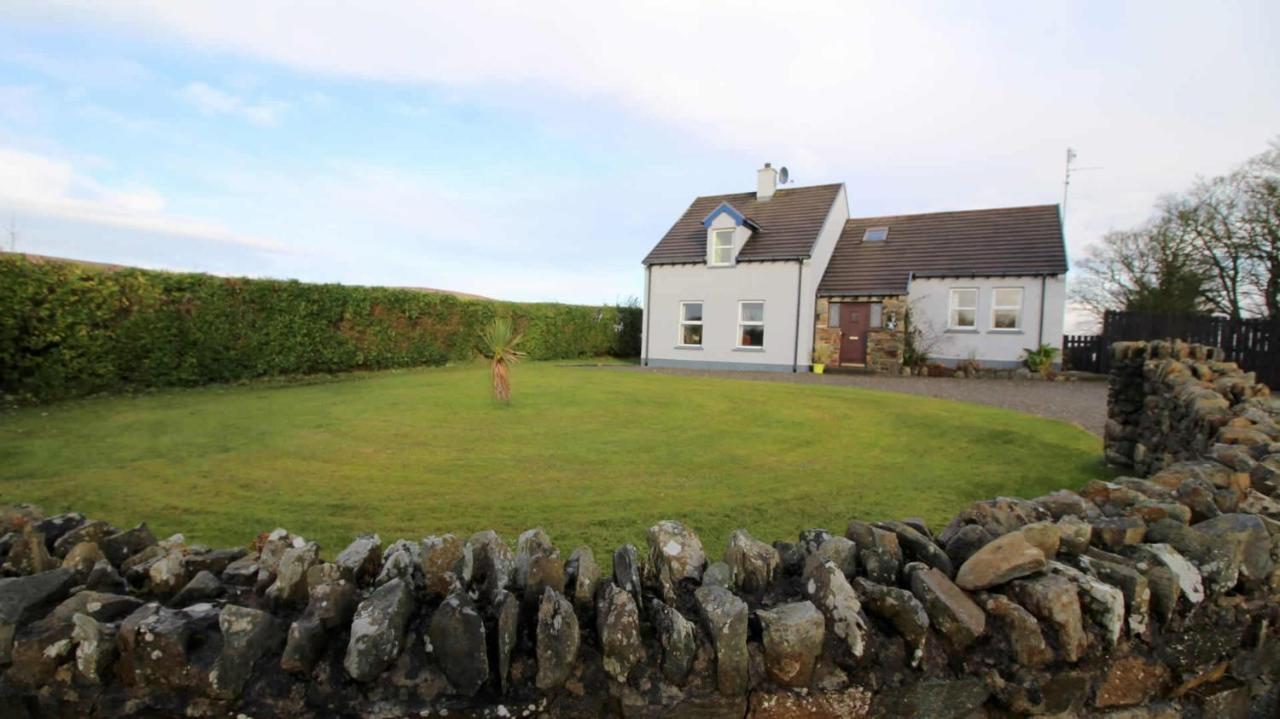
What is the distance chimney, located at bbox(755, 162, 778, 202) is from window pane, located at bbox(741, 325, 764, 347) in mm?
6024

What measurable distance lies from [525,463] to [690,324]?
704 inches

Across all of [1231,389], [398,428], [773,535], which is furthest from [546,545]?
[398,428]

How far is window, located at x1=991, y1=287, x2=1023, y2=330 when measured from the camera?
20391 millimetres

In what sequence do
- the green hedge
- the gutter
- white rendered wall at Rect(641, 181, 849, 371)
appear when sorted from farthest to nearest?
1. the gutter
2. white rendered wall at Rect(641, 181, 849, 371)
3. the green hedge

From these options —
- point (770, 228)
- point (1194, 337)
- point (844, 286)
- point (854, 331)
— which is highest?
point (770, 228)

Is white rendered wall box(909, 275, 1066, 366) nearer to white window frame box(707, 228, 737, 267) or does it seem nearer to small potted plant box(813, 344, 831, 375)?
small potted plant box(813, 344, 831, 375)

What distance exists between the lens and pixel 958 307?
21281 millimetres

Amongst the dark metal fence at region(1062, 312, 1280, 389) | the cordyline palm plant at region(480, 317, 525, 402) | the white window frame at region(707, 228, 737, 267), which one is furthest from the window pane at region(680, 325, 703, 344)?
the cordyline palm plant at region(480, 317, 525, 402)

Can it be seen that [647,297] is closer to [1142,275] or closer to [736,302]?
[736,302]

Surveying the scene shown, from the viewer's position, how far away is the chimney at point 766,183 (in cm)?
2584

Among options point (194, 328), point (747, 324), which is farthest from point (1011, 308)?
point (194, 328)

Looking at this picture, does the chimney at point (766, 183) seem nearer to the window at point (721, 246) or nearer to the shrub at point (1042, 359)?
the window at point (721, 246)

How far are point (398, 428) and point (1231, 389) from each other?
8.67m

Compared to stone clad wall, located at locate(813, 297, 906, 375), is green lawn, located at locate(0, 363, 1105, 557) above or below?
below
